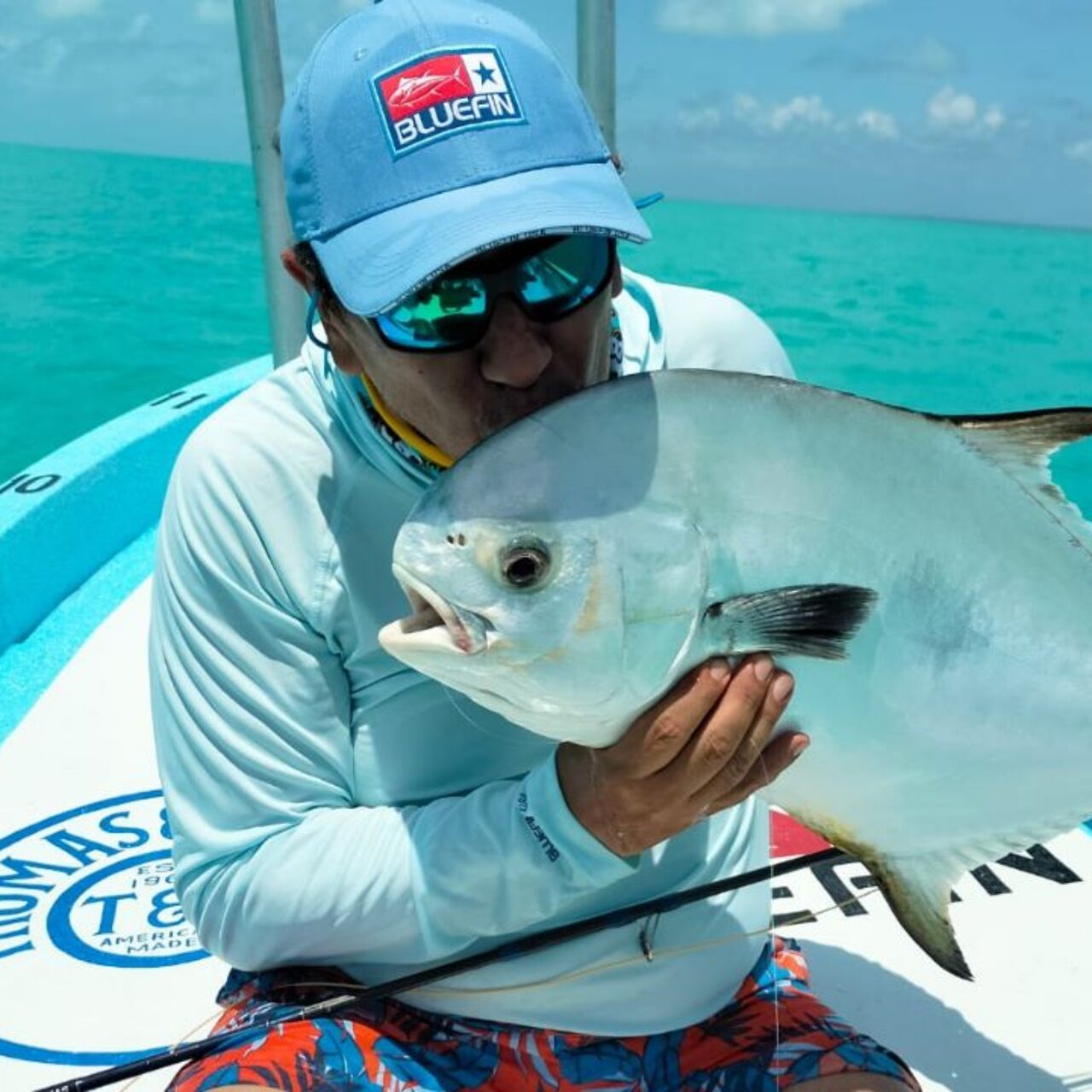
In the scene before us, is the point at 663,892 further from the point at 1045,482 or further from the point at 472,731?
the point at 1045,482

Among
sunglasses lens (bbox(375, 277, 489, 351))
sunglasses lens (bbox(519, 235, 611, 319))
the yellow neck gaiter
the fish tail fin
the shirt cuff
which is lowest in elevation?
the fish tail fin

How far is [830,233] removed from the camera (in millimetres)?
41562

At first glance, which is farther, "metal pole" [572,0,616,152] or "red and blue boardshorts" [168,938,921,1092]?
"metal pole" [572,0,616,152]

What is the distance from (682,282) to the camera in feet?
67.7

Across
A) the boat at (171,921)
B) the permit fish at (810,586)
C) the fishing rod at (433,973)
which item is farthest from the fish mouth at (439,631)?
the boat at (171,921)

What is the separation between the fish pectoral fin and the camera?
1.03 m

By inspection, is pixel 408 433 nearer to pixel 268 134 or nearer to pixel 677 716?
pixel 677 716

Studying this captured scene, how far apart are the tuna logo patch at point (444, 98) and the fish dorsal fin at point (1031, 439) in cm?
51

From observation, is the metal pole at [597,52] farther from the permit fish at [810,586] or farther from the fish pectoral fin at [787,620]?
the fish pectoral fin at [787,620]

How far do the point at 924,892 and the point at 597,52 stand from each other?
7.31 ft

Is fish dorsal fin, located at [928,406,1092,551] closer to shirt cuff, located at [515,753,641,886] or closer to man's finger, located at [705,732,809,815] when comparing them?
man's finger, located at [705,732,809,815]

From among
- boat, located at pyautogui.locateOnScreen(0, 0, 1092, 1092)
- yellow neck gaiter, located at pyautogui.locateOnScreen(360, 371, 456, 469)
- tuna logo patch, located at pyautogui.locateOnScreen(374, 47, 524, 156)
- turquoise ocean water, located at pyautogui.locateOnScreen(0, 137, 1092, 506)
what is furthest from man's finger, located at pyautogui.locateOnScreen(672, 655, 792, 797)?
turquoise ocean water, located at pyautogui.locateOnScreen(0, 137, 1092, 506)

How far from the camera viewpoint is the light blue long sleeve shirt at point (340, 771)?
4.29ft

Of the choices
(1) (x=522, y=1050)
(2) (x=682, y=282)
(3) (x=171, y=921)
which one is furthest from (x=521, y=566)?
(2) (x=682, y=282)
